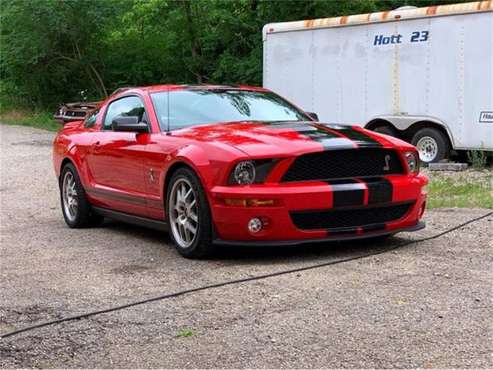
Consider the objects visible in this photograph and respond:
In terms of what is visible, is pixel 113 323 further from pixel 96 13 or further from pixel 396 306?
pixel 96 13

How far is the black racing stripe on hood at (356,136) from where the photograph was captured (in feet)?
20.8

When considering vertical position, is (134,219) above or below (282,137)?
below

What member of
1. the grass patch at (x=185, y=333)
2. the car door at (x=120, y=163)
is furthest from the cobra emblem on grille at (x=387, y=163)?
the grass patch at (x=185, y=333)

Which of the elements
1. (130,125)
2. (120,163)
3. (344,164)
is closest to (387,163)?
(344,164)

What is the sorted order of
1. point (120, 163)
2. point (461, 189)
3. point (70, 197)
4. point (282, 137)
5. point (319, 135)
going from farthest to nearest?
point (461, 189) → point (70, 197) → point (120, 163) → point (319, 135) → point (282, 137)

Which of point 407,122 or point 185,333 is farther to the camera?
point 407,122

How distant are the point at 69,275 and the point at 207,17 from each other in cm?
2279

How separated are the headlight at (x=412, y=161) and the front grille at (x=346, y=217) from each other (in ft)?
1.13

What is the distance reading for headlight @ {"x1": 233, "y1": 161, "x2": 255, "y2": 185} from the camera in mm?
5946

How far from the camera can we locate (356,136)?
6562 mm

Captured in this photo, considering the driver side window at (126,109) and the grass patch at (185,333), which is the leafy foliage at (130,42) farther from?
the grass patch at (185,333)

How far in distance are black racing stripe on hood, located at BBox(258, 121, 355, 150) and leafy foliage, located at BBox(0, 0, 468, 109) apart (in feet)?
58.3

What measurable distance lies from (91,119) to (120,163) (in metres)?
1.54

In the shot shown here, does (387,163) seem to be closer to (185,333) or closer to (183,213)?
(183,213)
